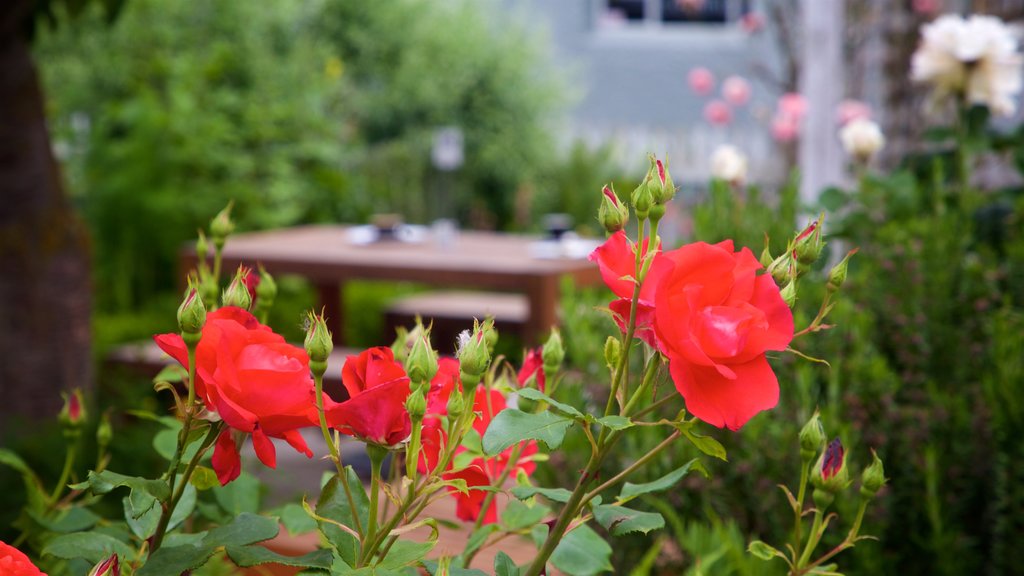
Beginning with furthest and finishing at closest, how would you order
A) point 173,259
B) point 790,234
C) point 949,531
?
1. point 173,259
2. point 790,234
3. point 949,531

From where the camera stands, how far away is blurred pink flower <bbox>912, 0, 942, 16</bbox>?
17.4 ft

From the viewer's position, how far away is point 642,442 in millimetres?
1523

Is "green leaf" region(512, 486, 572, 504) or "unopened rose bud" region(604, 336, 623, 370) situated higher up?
"unopened rose bud" region(604, 336, 623, 370)

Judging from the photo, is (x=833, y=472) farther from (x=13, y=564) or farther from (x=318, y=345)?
(x=13, y=564)

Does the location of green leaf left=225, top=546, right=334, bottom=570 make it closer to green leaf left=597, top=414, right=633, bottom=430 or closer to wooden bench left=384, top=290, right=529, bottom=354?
→ green leaf left=597, top=414, right=633, bottom=430

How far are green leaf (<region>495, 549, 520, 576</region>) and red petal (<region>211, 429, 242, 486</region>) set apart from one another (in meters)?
0.13

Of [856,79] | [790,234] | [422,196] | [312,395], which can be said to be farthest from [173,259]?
[312,395]

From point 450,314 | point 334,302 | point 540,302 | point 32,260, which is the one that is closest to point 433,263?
point 540,302

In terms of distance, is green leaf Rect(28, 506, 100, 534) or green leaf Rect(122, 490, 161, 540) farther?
green leaf Rect(28, 506, 100, 534)

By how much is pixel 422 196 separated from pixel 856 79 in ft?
8.67

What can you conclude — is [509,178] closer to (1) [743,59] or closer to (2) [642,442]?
(1) [743,59]

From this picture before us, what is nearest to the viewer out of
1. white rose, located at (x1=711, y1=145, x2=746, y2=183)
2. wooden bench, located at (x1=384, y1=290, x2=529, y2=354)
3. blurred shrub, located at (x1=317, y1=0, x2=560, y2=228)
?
white rose, located at (x1=711, y1=145, x2=746, y2=183)

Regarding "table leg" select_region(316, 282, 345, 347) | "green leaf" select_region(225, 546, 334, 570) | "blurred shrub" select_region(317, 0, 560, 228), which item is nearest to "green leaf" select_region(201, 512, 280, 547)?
"green leaf" select_region(225, 546, 334, 570)

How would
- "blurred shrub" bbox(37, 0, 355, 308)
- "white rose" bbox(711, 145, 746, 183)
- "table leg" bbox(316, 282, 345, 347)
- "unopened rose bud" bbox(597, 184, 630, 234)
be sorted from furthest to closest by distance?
"blurred shrub" bbox(37, 0, 355, 308) < "table leg" bbox(316, 282, 345, 347) < "white rose" bbox(711, 145, 746, 183) < "unopened rose bud" bbox(597, 184, 630, 234)
